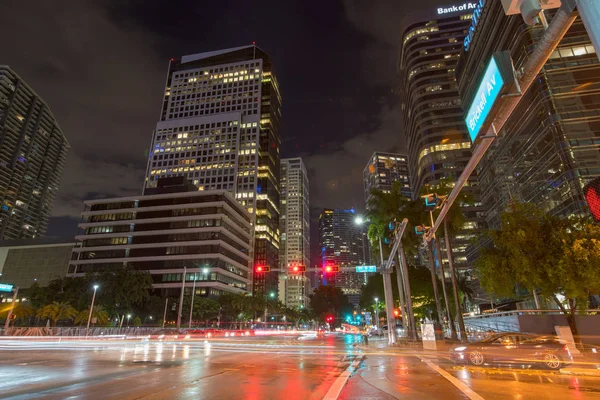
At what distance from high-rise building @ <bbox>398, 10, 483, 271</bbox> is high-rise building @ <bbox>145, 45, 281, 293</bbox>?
63564mm

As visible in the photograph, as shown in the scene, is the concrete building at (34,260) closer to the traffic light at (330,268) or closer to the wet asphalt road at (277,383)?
the traffic light at (330,268)

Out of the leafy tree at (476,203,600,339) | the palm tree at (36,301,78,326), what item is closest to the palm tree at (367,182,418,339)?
the leafy tree at (476,203,600,339)

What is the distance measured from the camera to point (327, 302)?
136750 millimetres

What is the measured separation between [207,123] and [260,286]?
75.3 meters

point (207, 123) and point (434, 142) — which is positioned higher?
point (207, 123)

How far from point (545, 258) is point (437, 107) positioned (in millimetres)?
101935

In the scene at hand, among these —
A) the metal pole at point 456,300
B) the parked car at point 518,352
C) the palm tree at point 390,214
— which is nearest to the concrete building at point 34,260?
the palm tree at point 390,214

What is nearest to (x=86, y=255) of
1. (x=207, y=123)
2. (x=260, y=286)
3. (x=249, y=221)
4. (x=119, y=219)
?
(x=119, y=219)

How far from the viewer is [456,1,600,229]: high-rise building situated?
45.2m

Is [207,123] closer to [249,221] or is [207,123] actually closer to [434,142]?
[249,221]

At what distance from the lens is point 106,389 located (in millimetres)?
9938

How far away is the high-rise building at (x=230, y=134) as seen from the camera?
147 metres

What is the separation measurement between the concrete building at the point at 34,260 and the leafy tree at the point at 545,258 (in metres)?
135

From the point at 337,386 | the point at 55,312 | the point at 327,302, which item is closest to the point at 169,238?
the point at 55,312
